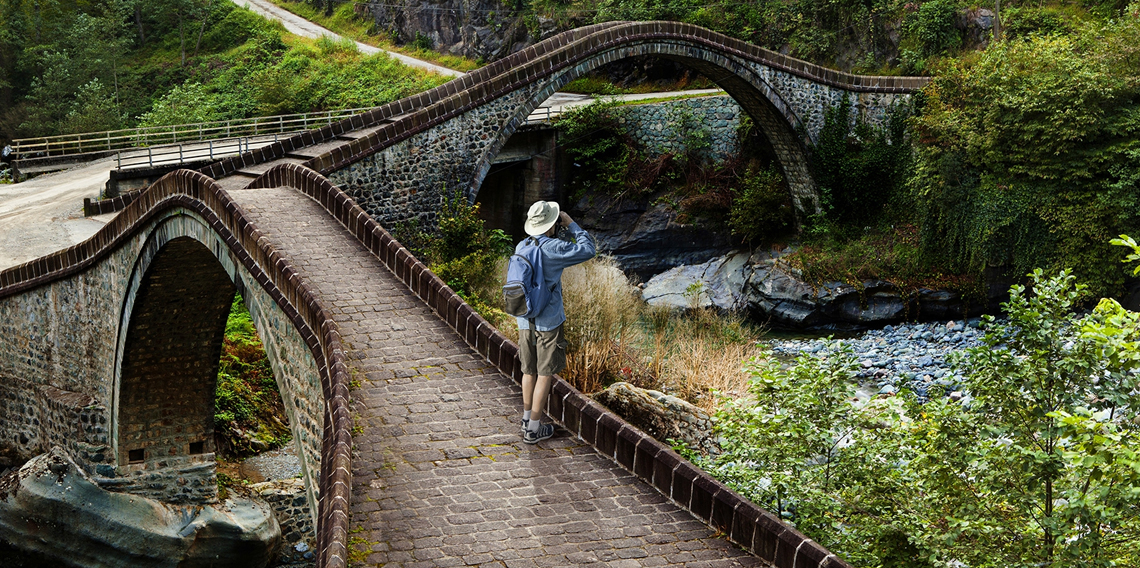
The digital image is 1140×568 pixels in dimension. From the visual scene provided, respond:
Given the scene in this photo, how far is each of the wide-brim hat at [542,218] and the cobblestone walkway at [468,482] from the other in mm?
1641

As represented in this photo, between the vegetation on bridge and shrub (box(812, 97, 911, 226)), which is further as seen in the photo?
shrub (box(812, 97, 911, 226))

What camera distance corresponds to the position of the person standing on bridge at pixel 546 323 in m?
7.45

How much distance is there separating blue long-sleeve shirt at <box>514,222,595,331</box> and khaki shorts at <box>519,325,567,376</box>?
0.21ft

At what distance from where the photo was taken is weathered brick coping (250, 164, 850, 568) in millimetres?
6191

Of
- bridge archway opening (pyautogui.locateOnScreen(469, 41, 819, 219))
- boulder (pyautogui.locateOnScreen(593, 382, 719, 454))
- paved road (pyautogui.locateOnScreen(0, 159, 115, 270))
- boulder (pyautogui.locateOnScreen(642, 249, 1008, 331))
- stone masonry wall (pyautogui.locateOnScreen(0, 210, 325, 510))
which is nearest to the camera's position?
boulder (pyautogui.locateOnScreen(593, 382, 719, 454))

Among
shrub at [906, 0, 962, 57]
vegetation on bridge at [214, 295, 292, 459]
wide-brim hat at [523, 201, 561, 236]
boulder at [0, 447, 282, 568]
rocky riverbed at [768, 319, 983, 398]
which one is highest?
shrub at [906, 0, 962, 57]

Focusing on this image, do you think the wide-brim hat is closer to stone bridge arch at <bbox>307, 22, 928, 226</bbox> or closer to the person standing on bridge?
the person standing on bridge

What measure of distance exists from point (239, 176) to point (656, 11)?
17.3 metres

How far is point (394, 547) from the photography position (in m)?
6.39

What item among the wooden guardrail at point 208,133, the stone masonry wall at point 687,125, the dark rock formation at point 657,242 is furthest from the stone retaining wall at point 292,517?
the wooden guardrail at point 208,133

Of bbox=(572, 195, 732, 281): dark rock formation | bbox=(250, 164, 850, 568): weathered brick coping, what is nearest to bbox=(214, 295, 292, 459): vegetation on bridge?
bbox=(250, 164, 850, 568): weathered brick coping

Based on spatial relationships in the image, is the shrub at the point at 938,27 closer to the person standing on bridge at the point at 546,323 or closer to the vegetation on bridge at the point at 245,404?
the vegetation on bridge at the point at 245,404

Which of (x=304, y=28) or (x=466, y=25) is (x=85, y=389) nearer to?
(x=466, y=25)

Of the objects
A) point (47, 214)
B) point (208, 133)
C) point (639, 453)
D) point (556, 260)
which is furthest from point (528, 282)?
point (208, 133)
